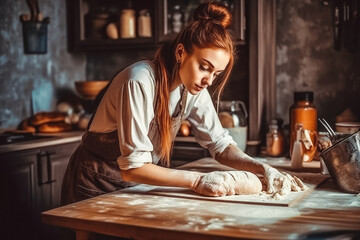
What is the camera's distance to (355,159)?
1.87 meters

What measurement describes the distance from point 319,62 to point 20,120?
89.6 inches

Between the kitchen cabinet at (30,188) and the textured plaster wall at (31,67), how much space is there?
0.67 metres

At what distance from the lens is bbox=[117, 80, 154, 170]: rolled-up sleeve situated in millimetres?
1761

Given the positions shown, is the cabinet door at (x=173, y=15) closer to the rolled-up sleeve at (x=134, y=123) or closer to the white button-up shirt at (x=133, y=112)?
the white button-up shirt at (x=133, y=112)

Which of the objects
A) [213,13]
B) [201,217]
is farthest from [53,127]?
[201,217]

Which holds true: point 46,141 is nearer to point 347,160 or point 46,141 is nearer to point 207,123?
point 207,123

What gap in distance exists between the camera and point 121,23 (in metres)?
3.71

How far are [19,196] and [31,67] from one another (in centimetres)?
122

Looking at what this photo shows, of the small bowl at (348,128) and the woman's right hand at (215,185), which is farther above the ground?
the small bowl at (348,128)

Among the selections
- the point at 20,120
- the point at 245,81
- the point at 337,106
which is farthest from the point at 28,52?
the point at 337,106

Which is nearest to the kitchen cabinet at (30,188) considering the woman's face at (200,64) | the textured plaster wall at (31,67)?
the textured plaster wall at (31,67)

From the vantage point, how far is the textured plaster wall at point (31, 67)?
3590 millimetres

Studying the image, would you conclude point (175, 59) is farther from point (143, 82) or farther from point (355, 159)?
point (355, 159)

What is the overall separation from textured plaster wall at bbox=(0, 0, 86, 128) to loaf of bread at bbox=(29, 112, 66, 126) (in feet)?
0.70
